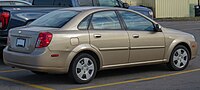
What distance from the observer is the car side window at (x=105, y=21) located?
8750mm

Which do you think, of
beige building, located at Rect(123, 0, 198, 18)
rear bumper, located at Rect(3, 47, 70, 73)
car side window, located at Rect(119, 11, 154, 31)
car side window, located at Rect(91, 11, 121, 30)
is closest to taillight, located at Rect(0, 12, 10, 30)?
rear bumper, located at Rect(3, 47, 70, 73)

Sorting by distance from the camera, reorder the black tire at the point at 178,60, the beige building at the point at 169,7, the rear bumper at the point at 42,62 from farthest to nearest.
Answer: the beige building at the point at 169,7
the black tire at the point at 178,60
the rear bumper at the point at 42,62

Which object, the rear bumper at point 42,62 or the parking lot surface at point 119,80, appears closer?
the rear bumper at point 42,62

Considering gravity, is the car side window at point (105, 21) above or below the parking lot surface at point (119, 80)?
above

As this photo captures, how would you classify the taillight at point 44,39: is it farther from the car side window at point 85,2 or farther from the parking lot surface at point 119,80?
the car side window at point 85,2

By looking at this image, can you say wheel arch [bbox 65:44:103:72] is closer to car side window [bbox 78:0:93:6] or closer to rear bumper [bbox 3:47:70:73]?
rear bumper [bbox 3:47:70:73]

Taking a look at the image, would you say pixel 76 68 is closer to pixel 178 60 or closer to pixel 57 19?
pixel 57 19

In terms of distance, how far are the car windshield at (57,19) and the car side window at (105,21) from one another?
0.42 metres

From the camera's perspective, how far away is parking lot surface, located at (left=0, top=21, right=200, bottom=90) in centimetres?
818

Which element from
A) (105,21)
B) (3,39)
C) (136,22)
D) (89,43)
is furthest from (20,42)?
(136,22)

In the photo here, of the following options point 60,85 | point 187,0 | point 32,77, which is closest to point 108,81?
point 60,85

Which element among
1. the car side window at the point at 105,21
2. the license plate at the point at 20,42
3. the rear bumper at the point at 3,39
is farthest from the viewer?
the rear bumper at the point at 3,39

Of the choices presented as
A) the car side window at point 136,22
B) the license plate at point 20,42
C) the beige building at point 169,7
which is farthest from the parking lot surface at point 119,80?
the beige building at point 169,7

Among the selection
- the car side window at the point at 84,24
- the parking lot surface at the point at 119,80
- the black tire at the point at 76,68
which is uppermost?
the car side window at the point at 84,24
